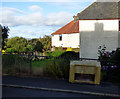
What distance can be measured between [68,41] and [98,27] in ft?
41.1

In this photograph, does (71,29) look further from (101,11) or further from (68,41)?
(101,11)

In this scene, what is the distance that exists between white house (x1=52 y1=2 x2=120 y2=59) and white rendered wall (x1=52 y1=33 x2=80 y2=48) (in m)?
9.17

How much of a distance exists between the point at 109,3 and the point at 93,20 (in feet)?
9.48

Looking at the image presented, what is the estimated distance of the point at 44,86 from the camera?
713 centimetres

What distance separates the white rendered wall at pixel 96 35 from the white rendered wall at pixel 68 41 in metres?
9.04

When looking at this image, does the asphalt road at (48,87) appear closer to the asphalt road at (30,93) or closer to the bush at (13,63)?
the asphalt road at (30,93)

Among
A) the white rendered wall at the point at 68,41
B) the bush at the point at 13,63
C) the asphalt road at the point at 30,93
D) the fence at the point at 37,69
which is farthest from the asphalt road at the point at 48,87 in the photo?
the white rendered wall at the point at 68,41

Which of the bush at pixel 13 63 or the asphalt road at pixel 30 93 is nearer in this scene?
the asphalt road at pixel 30 93

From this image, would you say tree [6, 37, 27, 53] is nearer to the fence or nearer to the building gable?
the building gable

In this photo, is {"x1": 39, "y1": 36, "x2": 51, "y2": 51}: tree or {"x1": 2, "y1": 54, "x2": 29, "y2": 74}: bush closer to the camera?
{"x1": 2, "y1": 54, "x2": 29, "y2": 74}: bush

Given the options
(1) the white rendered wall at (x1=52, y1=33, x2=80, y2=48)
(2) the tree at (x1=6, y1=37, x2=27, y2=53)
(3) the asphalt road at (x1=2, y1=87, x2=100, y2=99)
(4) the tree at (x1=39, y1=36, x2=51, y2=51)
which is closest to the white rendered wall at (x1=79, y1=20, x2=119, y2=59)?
(1) the white rendered wall at (x1=52, y1=33, x2=80, y2=48)

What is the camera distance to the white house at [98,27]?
1877cm

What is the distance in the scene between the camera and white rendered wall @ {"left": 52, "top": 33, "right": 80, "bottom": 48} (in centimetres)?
2911

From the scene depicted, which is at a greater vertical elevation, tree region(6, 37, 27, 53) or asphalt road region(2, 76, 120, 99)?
tree region(6, 37, 27, 53)
